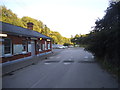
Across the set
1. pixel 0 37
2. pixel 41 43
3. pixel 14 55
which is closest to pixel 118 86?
pixel 0 37

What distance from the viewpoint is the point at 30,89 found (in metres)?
5.70

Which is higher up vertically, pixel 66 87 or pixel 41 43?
pixel 41 43

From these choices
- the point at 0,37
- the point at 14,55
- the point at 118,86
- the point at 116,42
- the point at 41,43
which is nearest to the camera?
A: the point at 118,86

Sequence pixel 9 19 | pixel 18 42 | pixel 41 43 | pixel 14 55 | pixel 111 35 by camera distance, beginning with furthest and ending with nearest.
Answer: pixel 9 19 → pixel 41 43 → pixel 18 42 → pixel 14 55 → pixel 111 35

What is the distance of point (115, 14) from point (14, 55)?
35.2ft

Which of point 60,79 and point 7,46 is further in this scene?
point 7,46

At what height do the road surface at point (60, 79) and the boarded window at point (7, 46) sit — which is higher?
the boarded window at point (7, 46)

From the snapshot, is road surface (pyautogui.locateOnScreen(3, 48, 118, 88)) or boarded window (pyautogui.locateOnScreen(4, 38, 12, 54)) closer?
road surface (pyautogui.locateOnScreen(3, 48, 118, 88))

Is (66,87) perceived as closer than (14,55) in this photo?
Yes

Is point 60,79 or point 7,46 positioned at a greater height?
point 7,46

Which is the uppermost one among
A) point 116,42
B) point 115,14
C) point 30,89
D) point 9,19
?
point 9,19

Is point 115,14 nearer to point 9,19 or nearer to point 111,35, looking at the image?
point 111,35

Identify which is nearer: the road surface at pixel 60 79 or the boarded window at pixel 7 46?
the road surface at pixel 60 79

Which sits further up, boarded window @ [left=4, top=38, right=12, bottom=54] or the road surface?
boarded window @ [left=4, top=38, right=12, bottom=54]
